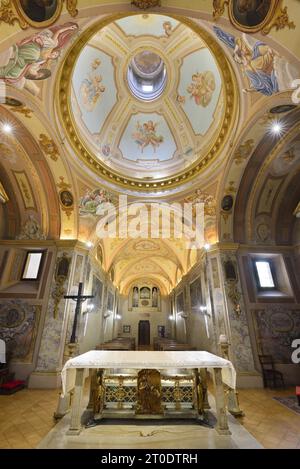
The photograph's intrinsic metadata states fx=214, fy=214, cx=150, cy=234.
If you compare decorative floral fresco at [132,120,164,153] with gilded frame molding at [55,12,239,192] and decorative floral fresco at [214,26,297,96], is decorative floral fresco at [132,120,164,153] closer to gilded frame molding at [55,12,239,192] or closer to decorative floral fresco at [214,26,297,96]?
gilded frame molding at [55,12,239,192]

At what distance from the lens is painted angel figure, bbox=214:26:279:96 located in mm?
5262

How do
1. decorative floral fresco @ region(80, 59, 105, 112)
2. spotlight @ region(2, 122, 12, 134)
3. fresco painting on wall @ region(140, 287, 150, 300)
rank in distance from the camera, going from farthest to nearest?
fresco painting on wall @ region(140, 287, 150, 300) < decorative floral fresco @ region(80, 59, 105, 112) < spotlight @ region(2, 122, 12, 134)

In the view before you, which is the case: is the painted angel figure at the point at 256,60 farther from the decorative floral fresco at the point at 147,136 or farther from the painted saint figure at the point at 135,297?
the painted saint figure at the point at 135,297

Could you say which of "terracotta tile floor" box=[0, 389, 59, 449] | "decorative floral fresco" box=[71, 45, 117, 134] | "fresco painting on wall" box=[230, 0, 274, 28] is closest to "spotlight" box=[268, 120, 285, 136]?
"fresco painting on wall" box=[230, 0, 274, 28]

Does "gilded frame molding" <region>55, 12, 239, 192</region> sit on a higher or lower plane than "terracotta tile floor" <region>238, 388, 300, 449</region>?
higher

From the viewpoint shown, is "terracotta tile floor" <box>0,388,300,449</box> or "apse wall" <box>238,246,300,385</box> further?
"apse wall" <box>238,246,300,385</box>

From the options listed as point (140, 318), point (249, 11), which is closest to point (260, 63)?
point (249, 11)

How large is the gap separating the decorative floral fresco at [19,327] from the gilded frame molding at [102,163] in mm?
6780

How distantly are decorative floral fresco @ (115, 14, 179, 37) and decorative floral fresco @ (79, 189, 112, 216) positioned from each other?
6.91 meters

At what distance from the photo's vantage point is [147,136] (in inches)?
472

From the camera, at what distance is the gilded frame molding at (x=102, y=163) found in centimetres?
682

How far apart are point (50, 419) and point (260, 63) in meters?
10.3

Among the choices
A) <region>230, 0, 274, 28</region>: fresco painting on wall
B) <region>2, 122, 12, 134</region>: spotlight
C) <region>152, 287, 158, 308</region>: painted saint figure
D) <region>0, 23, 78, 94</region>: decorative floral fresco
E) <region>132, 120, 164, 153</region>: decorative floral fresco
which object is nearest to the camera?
<region>230, 0, 274, 28</region>: fresco painting on wall

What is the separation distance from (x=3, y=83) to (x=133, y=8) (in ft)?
13.5
